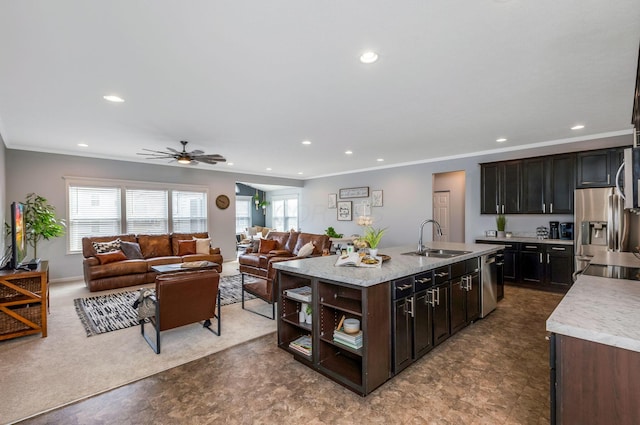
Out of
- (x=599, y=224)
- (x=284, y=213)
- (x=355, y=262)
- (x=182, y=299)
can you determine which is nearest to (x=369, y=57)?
(x=355, y=262)

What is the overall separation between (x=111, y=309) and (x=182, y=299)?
6.88 ft

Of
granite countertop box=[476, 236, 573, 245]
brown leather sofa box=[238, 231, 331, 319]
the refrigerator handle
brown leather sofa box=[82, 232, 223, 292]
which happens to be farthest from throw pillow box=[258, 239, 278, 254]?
the refrigerator handle

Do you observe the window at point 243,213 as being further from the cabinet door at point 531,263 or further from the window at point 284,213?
the cabinet door at point 531,263

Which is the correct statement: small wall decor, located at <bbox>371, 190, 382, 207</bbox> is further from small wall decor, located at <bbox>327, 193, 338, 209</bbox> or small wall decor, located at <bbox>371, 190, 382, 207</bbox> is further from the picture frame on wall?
small wall decor, located at <bbox>327, 193, 338, 209</bbox>

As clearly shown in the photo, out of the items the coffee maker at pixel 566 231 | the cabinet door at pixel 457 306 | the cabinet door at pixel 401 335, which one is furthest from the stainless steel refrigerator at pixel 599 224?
the cabinet door at pixel 401 335

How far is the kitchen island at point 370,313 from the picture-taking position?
2225 mm

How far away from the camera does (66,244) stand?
606 cm

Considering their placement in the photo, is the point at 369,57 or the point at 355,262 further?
the point at 355,262

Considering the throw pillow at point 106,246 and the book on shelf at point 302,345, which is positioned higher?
the throw pillow at point 106,246

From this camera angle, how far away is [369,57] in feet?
7.90

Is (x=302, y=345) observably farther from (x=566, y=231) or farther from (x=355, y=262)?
(x=566, y=231)

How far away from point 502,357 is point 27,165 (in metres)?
8.18

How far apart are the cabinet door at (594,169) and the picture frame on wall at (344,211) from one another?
538cm

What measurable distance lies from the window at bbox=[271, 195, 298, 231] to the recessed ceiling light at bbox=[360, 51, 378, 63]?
31.5 ft
